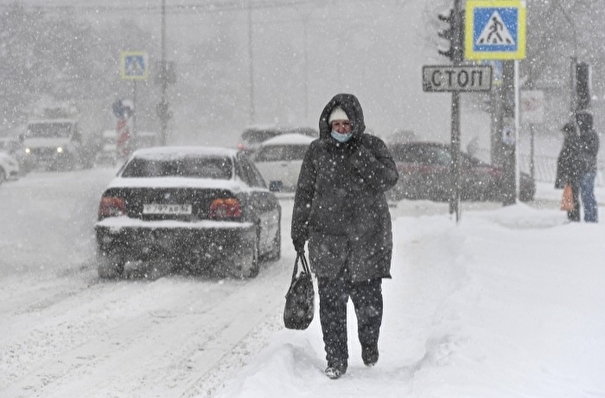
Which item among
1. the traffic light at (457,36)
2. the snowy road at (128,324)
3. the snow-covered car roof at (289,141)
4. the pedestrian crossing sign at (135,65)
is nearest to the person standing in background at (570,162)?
the traffic light at (457,36)

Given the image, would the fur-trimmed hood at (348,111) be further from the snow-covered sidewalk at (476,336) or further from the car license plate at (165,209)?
the car license plate at (165,209)

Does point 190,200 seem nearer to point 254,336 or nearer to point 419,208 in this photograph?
point 254,336

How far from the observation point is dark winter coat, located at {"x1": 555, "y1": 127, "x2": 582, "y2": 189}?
15.5 metres

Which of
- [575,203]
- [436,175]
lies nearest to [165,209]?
[575,203]

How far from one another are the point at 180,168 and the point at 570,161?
6784mm

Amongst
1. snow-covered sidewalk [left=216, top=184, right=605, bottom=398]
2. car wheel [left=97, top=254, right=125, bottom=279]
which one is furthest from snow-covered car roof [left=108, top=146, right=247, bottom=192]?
snow-covered sidewalk [left=216, top=184, right=605, bottom=398]

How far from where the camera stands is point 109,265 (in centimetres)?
1092

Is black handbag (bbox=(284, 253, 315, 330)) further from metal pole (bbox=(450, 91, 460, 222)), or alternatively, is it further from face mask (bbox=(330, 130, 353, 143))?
metal pole (bbox=(450, 91, 460, 222))

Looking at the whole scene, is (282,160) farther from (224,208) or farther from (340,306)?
(340,306)

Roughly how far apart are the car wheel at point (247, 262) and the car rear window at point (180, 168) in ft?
2.71

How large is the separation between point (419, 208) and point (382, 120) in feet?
245

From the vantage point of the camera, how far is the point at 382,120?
9744 centimetres

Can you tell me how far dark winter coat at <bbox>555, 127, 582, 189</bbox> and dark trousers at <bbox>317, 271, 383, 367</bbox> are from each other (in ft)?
32.9

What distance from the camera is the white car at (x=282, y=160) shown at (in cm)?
2572
